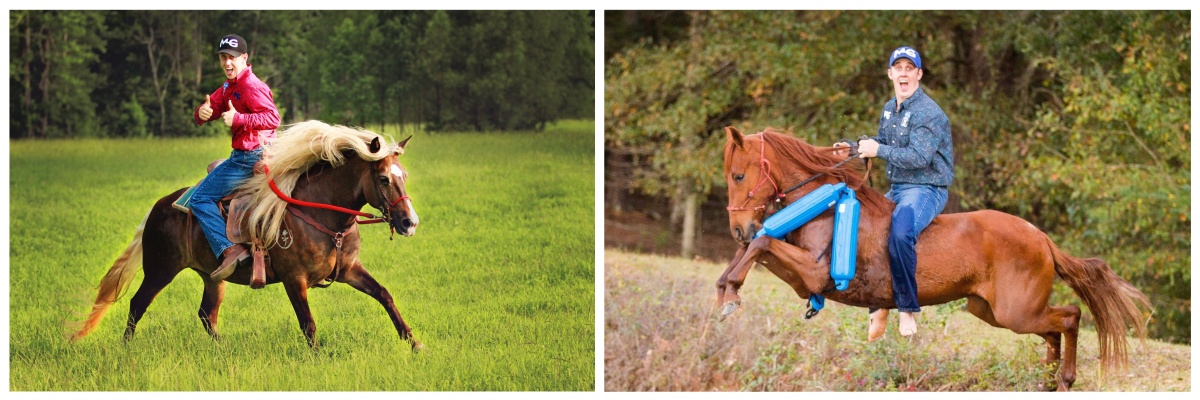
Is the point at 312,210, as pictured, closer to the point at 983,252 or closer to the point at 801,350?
the point at 983,252

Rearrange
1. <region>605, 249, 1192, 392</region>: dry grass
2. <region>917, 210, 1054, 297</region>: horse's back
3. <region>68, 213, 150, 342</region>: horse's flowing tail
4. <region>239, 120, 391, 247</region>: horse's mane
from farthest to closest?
<region>605, 249, 1192, 392</region>: dry grass → <region>68, 213, 150, 342</region>: horse's flowing tail → <region>239, 120, 391, 247</region>: horse's mane → <region>917, 210, 1054, 297</region>: horse's back

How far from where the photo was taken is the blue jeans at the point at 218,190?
215 inches

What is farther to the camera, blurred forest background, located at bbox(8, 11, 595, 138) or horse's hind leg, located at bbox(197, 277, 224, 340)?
blurred forest background, located at bbox(8, 11, 595, 138)

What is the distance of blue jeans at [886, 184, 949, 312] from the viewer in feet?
16.2

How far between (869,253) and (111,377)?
4300 mm

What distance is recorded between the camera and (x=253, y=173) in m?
5.54

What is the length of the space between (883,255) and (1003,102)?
7.01 m

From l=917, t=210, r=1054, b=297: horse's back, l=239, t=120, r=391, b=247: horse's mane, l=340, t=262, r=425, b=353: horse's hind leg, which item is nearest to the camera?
l=917, t=210, r=1054, b=297: horse's back

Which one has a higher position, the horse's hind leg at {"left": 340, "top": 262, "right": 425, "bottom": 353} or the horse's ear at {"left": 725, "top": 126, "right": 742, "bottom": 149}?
the horse's ear at {"left": 725, "top": 126, "right": 742, "bottom": 149}

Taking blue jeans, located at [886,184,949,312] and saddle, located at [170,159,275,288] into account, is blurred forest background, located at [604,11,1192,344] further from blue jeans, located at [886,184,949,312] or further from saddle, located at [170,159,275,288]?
saddle, located at [170,159,275,288]

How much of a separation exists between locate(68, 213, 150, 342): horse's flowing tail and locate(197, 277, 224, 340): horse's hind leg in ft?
1.50

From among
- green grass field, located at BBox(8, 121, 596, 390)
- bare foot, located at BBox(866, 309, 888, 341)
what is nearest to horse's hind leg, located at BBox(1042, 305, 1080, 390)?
bare foot, located at BBox(866, 309, 888, 341)

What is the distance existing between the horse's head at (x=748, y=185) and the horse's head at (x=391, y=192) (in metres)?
1.63

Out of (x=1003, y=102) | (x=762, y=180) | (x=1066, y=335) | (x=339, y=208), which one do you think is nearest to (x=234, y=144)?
(x=339, y=208)
